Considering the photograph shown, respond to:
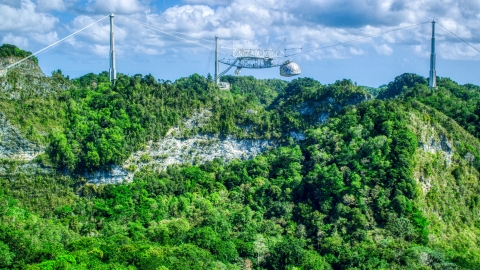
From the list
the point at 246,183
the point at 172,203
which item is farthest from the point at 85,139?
the point at 246,183

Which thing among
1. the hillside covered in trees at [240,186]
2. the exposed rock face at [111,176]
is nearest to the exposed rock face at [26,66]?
the hillside covered in trees at [240,186]

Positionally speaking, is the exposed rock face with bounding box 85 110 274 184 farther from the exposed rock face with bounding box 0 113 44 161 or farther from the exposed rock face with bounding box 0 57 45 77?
the exposed rock face with bounding box 0 57 45 77

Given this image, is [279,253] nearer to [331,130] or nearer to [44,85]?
[331,130]

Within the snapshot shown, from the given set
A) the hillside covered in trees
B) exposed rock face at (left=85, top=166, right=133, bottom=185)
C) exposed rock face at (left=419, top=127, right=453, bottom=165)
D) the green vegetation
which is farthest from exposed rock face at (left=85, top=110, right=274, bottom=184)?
exposed rock face at (left=419, top=127, right=453, bottom=165)

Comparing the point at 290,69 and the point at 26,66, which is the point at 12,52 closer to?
the point at 26,66

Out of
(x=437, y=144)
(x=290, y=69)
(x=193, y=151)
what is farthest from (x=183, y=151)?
(x=437, y=144)
